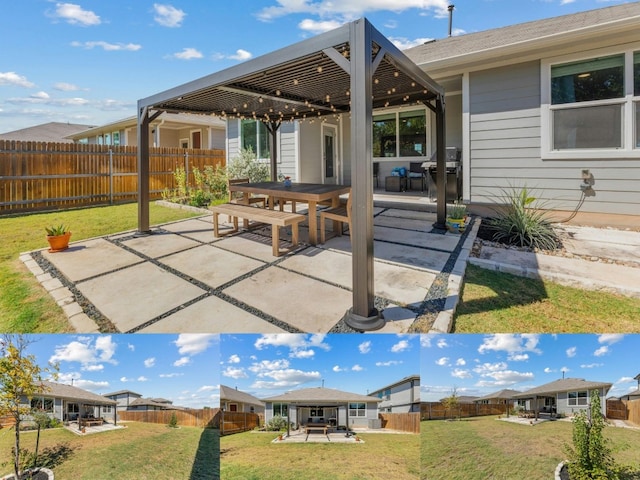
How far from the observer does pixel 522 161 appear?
20.7ft

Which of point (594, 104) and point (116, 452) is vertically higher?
point (594, 104)

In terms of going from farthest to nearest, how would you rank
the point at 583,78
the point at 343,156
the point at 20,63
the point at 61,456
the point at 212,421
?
1. the point at 20,63
2. the point at 343,156
3. the point at 583,78
4. the point at 61,456
5. the point at 212,421

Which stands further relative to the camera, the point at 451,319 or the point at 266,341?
the point at 451,319

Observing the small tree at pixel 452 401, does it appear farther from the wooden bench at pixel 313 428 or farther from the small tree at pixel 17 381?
the small tree at pixel 17 381

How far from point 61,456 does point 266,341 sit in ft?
6.59

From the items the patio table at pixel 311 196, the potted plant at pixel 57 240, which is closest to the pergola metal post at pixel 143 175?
the potted plant at pixel 57 240

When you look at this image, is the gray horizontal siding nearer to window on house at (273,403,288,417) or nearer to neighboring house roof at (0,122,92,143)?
window on house at (273,403,288,417)

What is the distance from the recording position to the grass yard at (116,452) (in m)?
2.63

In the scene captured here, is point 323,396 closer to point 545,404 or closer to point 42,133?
point 545,404

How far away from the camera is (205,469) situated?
7.79ft

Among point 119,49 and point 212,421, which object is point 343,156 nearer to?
point 119,49

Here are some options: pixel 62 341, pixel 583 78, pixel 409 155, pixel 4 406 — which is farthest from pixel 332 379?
pixel 409 155

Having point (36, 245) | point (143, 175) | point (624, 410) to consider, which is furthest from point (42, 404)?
point (624, 410)

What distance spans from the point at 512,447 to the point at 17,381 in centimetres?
381
